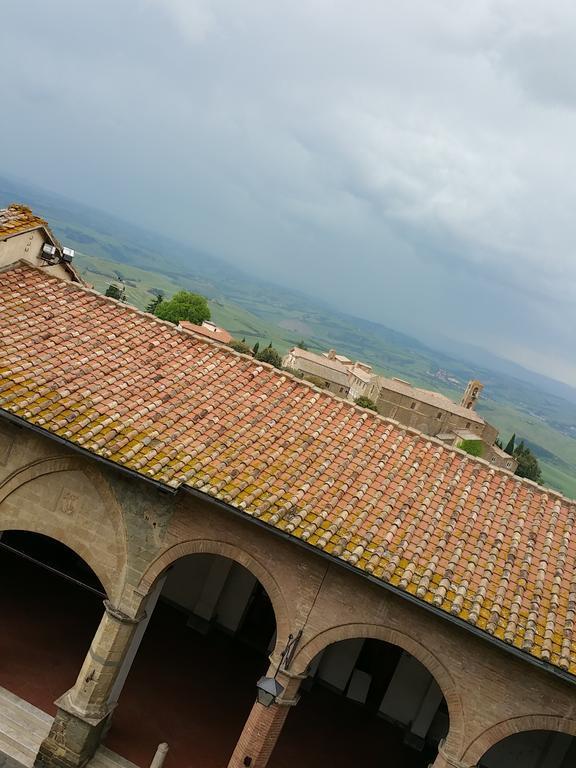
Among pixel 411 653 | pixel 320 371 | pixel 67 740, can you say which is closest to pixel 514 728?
pixel 411 653

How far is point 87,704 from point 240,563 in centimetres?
378

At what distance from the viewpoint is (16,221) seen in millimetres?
15023

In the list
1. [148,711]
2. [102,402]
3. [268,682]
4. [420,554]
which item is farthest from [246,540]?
[148,711]

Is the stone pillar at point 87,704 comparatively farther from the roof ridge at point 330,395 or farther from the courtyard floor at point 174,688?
the roof ridge at point 330,395

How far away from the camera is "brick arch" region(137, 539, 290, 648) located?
34.3 ft

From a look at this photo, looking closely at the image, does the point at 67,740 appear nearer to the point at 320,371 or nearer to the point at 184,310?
the point at 184,310

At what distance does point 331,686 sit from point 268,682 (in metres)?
7.58

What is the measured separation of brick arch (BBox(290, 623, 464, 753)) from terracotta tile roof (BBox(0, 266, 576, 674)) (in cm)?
112

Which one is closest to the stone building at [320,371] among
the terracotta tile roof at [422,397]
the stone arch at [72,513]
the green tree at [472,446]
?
the terracotta tile roof at [422,397]

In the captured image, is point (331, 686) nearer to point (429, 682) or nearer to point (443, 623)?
point (429, 682)

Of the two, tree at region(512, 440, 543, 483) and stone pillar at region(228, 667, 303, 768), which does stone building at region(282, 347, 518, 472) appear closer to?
tree at region(512, 440, 543, 483)

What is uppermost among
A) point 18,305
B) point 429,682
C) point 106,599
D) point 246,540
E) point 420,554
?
point 18,305

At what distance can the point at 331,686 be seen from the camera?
54.5 ft

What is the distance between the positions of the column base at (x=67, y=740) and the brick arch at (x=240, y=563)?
2407 millimetres
